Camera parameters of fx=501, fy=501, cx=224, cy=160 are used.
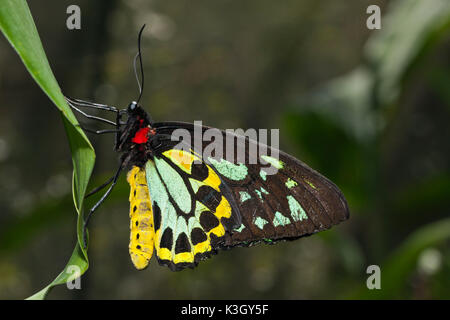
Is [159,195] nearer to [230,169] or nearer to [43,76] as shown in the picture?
[230,169]

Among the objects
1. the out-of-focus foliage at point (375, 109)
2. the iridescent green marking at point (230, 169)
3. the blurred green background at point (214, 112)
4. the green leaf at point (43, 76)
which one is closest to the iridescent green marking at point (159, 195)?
the iridescent green marking at point (230, 169)

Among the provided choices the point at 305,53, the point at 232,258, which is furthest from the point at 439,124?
the point at 232,258

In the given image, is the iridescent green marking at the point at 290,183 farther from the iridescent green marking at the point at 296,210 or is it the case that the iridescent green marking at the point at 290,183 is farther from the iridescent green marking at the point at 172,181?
the iridescent green marking at the point at 172,181

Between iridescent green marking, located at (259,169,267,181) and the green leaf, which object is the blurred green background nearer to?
iridescent green marking, located at (259,169,267,181)

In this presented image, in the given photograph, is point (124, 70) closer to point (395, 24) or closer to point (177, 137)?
point (395, 24)

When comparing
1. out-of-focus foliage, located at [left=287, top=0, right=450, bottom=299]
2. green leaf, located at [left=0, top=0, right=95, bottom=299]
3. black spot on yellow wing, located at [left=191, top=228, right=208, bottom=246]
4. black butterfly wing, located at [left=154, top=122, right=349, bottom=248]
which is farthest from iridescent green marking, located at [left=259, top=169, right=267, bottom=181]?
out-of-focus foliage, located at [left=287, top=0, right=450, bottom=299]

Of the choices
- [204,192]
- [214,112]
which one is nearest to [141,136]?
[204,192]

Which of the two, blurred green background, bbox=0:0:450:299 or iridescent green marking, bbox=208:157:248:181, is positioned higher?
blurred green background, bbox=0:0:450:299

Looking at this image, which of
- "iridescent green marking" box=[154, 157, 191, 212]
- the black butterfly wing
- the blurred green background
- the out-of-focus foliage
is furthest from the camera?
the blurred green background
